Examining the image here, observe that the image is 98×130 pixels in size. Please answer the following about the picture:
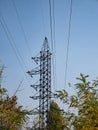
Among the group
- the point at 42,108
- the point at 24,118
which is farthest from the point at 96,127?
the point at 42,108

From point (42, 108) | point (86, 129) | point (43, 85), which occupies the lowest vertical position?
point (86, 129)

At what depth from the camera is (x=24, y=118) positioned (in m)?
11.4

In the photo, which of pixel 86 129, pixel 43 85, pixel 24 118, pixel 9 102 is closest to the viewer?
pixel 86 129

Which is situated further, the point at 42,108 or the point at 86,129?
the point at 42,108

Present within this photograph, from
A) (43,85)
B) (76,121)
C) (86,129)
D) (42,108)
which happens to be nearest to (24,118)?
(76,121)

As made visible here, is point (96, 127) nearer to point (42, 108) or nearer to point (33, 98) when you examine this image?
point (42, 108)

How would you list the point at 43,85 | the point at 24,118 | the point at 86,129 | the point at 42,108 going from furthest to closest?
the point at 43,85, the point at 42,108, the point at 24,118, the point at 86,129

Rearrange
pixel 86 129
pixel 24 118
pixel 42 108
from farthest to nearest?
pixel 42 108
pixel 24 118
pixel 86 129

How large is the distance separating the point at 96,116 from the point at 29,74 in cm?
2231

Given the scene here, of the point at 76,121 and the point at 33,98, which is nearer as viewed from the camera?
the point at 76,121

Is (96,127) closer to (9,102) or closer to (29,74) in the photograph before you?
(9,102)

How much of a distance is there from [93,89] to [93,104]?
0.61 m

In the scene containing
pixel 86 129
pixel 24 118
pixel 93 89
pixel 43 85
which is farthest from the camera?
pixel 43 85

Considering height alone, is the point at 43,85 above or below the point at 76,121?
above
